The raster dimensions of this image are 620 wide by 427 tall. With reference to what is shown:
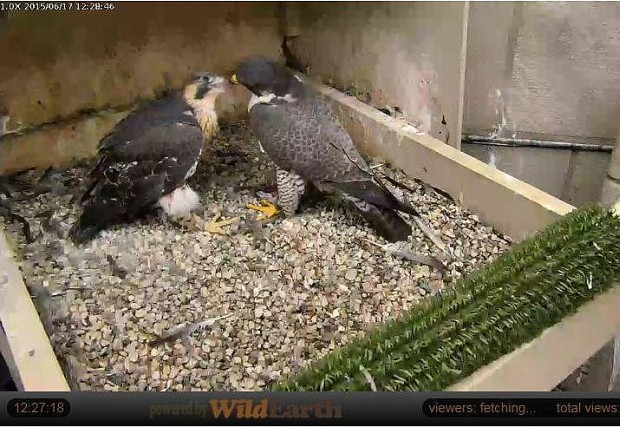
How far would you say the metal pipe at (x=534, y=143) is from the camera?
1.50 meters

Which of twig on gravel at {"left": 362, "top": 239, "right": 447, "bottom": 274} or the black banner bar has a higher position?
the black banner bar

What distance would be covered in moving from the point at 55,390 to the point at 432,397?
0.48 metres

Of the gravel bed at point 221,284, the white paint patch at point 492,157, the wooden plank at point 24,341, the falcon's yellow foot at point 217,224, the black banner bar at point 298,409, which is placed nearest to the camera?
the black banner bar at point 298,409

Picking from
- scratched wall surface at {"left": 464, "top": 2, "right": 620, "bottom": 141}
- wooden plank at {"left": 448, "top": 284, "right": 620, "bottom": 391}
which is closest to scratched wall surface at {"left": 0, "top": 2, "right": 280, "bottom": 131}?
scratched wall surface at {"left": 464, "top": 2, "right": 620, "bottom": 141}

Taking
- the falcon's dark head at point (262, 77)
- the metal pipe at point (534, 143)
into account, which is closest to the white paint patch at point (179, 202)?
the falcon's dark head at point (262, 77)

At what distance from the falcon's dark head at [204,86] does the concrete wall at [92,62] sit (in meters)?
0.40

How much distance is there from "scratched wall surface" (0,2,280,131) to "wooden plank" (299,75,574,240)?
284mm

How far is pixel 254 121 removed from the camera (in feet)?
4.07

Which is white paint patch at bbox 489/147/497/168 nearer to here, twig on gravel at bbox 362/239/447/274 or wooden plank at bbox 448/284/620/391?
twig on gravel at bbox 362/239/447/274

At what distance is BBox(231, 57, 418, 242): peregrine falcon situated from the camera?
121 cm

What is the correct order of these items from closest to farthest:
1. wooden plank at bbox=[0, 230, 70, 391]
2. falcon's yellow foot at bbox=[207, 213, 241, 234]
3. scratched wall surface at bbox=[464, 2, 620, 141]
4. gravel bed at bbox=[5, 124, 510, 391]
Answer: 1. wooden plank at bbox=[0, 230, 70, 391]
2. gravel bed at bbox=[5, 124, 510, 391]
3. falcon's yellow foot at bbox=[207, 213, 241, 234]
4. scratched wall surface at bbox=[464, 2, 620, 141]

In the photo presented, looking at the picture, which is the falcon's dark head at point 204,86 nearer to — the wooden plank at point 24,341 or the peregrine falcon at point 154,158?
the peregrine falcon at point 154,158

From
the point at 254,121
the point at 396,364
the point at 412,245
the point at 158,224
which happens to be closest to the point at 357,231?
the point at 412,245

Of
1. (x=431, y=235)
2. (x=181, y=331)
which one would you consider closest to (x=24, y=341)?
(x=181, y=331)
